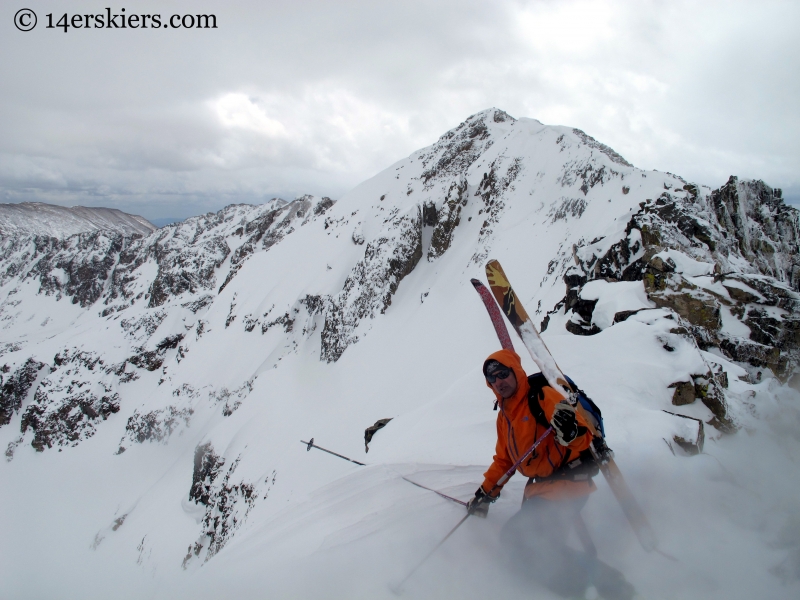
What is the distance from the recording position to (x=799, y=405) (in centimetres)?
469

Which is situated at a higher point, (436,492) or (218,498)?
(436,492)

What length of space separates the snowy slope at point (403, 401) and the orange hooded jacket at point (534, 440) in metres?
0.48

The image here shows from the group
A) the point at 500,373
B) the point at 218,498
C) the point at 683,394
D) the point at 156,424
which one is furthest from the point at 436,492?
the point at 156,424

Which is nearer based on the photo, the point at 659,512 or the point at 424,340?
the point at 659,512

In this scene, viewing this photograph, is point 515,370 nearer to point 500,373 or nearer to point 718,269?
point 500,373

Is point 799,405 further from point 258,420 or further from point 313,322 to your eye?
point 313,322

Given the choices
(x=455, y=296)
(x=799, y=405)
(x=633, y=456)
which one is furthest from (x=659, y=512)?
(x=455, y=296)

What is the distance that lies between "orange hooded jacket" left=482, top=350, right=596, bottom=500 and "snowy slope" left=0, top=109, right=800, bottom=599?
0.48 m

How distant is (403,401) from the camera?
16656 mm

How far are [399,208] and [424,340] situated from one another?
714 inches

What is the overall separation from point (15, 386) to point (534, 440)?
6425 centimetres

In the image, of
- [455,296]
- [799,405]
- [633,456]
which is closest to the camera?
[633,456]

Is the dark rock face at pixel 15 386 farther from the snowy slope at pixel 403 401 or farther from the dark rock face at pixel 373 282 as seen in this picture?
the dark rock face at pixel 373 282

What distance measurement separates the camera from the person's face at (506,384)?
11.6ft
